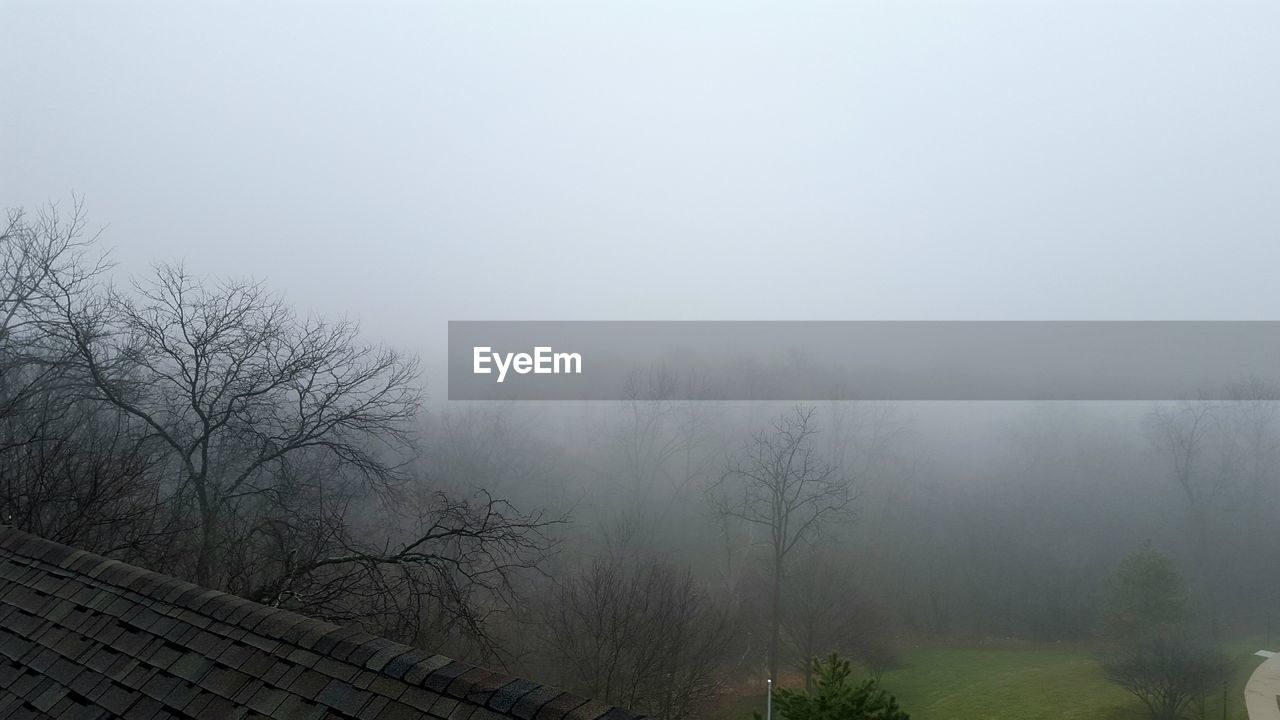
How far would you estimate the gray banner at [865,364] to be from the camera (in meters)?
26.8

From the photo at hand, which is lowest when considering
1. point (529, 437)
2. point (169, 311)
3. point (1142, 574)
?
point (1142, 574)

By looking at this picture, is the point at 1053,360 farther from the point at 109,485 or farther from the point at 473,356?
the point at 109,485

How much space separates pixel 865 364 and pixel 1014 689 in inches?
559

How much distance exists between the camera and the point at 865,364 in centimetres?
2908

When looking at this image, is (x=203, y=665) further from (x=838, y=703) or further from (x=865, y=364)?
(x=865, y=364)

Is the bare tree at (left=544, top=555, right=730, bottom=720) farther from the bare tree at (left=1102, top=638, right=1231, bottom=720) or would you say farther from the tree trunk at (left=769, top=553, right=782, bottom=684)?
the bare tree at (left=1102, top=638, right=1231, bottom=720)

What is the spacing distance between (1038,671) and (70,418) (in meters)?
22.8

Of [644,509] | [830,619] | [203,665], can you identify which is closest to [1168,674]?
[830,619]

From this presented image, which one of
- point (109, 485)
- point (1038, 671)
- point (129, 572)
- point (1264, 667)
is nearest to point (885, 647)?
point (1038, 671)

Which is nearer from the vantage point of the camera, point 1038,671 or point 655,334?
point 1038,671

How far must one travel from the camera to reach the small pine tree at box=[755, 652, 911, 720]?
7.03 metres

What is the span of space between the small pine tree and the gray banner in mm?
20347

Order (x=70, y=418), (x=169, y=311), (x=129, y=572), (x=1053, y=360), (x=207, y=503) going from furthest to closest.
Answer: (x=1053, y=360) < (x=70, y=418) < (x=169, y=311) < (x=207, y=503) < (x=129, y=572)

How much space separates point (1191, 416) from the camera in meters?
24.2
